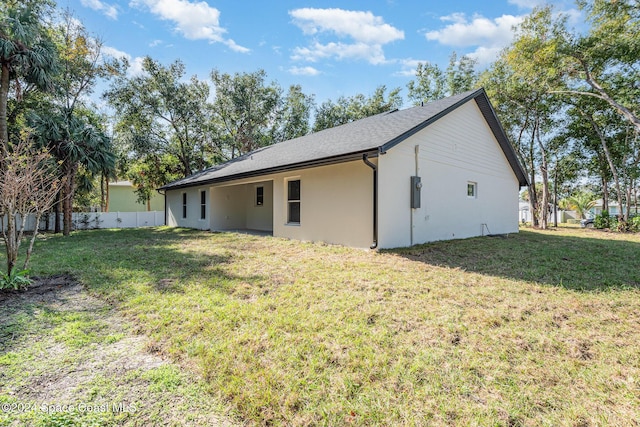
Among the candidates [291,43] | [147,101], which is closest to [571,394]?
[291,43]

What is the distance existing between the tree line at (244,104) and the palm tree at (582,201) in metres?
0.68

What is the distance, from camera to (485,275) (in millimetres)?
5270

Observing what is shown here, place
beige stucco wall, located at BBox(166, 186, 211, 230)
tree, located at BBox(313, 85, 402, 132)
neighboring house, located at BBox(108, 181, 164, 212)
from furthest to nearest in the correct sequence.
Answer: neighboring house, located at BBox(108, 181, 164, 212) → tree, located at BBox(313, 85, 402, 132) → beige stucco wall, located at BBox(166, 186, 211, 230)

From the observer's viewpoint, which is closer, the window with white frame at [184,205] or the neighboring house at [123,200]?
the window with white frame at [184,205]

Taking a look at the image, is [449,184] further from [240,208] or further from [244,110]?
[244,110]

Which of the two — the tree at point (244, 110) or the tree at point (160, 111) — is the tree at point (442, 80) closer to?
the tree at point (244, 110)

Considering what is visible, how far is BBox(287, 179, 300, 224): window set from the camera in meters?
9.58

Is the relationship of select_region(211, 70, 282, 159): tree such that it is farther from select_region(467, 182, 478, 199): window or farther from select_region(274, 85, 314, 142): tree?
select_region(467, 182, 478, 199): window

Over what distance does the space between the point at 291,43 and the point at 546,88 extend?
13.8m

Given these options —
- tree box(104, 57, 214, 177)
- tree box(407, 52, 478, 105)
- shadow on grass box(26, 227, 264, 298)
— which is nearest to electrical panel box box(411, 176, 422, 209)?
shadow on grass box(26, 227, 264, 298)

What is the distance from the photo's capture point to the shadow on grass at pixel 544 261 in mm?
5004

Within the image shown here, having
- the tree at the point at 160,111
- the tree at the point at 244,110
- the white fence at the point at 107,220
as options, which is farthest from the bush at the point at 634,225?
the white fence at the point at 107,220

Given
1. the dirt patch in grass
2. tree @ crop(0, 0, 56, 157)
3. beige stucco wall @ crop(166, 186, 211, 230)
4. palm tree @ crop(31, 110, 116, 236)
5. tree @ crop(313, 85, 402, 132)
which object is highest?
tree @ crop(313, 85, 402, 132)

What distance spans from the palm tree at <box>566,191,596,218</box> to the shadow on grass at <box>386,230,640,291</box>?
23.9 meters
